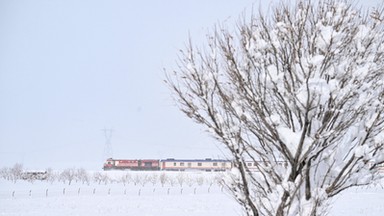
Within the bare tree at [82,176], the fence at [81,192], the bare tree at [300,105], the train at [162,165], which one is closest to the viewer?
the bare tree at [300,105]

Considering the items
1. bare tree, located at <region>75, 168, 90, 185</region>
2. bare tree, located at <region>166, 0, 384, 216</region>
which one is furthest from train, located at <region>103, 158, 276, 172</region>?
bare tree, located at <region>166, 0, 384, 216</region>

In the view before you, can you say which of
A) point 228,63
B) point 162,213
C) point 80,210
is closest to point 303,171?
point 228,63

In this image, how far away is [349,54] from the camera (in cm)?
467

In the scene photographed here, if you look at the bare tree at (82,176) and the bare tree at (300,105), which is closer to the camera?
the bare tree at (300,105)

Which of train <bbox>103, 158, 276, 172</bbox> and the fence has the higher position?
train <bbox>103, 158, 276, 172</bbox>

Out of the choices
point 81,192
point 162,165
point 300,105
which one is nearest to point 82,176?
point 162,165

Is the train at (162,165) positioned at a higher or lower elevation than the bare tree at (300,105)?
higher

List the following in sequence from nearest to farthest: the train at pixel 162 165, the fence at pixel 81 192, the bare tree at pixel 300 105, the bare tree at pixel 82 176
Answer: the bare tree at pixel 300 105 → the fence at pixel 81 192 → the bare tree at pixel 82 176 → the train at pixel 162 165

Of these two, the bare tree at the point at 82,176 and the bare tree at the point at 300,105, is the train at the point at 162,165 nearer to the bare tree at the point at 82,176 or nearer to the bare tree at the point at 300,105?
the bare tree at the point at 82,176

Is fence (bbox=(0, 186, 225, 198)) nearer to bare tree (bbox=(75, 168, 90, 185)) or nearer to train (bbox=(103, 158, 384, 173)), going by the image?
bare tree (bbox=(75, 168, 90, 185))

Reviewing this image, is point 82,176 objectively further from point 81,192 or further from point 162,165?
point 81,192

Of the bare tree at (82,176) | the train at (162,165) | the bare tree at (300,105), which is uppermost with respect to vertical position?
the train at (162,165)

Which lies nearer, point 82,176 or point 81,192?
point 81,192

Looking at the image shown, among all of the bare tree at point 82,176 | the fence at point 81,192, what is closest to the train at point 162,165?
the bare tree at point 82,176
